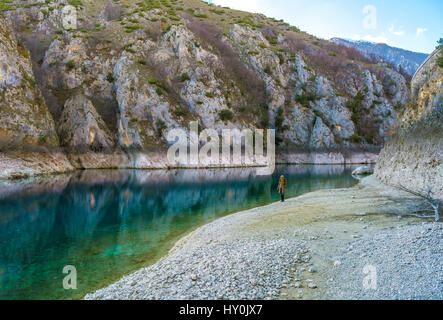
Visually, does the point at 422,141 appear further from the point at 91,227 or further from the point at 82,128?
the point at 82,128

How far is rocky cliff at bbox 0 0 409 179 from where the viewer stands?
4916 centimetres

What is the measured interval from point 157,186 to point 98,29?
52.2m

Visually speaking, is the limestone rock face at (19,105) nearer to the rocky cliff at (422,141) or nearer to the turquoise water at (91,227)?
the turquoise water at (91,227)

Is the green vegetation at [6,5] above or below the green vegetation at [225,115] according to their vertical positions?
above

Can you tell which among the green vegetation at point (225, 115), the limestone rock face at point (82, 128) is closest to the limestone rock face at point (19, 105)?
the limestone rock face at point (82, 128)

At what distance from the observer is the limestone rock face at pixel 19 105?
35.1 meters

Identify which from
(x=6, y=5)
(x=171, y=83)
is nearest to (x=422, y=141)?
(x=171, y=83)

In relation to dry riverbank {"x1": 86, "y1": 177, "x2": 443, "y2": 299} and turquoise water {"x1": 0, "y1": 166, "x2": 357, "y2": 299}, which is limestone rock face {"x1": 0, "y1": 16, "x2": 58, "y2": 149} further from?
dry riverbank {"x1": 86, "y1": 177, "x2": 443, "y2": 299}

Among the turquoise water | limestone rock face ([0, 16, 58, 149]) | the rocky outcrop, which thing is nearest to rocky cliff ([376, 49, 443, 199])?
the turquoise water

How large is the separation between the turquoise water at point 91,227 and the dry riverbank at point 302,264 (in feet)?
5.70

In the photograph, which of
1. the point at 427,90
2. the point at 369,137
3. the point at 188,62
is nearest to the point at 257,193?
the point at 427,90

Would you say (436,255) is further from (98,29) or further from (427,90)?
(98,29)

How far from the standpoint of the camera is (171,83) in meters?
57.3
